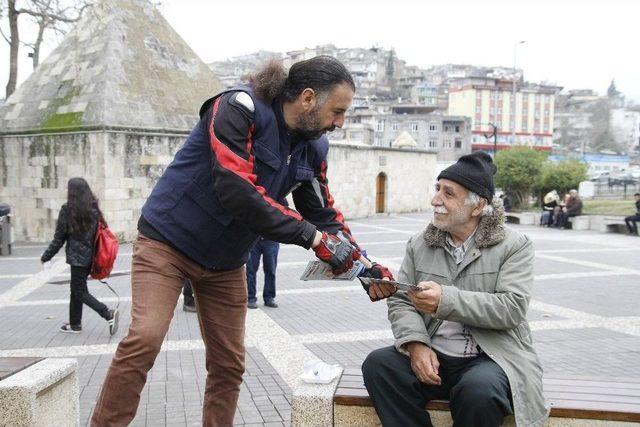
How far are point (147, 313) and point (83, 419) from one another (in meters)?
1.73

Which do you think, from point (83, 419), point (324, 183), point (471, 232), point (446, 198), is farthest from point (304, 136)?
point (83, 419)

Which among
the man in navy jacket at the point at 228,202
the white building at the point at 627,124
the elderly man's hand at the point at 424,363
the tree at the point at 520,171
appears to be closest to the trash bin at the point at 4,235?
the man in navy jacket at the point at 228,202

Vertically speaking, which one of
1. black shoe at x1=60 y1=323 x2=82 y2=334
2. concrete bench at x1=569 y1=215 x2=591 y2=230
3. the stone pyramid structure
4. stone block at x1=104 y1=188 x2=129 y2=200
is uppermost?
the stone pyramid structure

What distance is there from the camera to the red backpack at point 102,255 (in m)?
6.47

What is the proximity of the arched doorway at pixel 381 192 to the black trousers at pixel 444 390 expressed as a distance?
93.1 ft

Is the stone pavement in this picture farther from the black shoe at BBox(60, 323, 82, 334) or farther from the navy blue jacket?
the navy blue jacket

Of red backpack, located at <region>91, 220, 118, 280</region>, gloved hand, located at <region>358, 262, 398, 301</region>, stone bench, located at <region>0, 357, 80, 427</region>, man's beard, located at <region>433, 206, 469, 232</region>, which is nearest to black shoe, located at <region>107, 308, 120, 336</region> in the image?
red backpack, located at <region>91, 220, 118, 280</region>

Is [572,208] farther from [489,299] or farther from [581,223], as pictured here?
[489,299]

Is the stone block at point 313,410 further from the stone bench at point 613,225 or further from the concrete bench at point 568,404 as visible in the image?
the stone bench at point 613,225

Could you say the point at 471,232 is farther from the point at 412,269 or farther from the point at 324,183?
the point at 324,183

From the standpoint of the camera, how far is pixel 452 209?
3086 millimetres

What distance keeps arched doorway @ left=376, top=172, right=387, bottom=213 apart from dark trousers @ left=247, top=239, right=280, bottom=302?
77.1ft

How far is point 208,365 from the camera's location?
329 cm

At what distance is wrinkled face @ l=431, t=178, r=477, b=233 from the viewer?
10.1 ft
